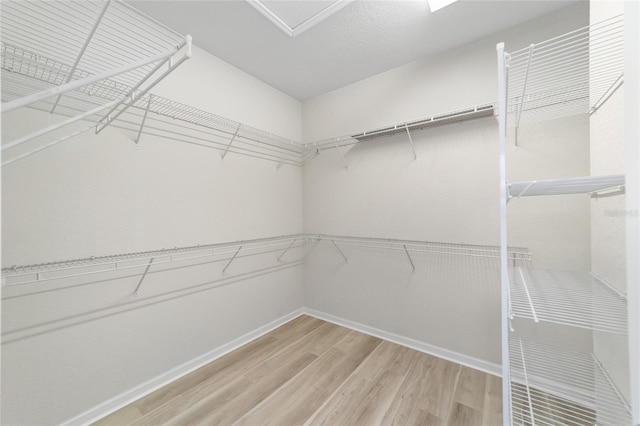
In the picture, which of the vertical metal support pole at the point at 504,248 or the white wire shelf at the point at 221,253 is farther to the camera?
the white wire shelf at the point at 221,253

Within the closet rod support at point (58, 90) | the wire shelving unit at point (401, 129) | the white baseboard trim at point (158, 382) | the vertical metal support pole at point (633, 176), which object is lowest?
the white baseboard trim at point (158, 382)

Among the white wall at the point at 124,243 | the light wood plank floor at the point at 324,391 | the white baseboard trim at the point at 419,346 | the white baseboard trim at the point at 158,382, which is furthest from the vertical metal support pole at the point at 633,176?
the white baseboard trim at the point at 158,382

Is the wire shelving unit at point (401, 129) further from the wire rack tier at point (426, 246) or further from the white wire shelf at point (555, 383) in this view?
the white wire shelf at point (555, 383)

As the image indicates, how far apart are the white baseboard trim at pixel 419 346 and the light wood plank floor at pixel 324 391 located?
56mm

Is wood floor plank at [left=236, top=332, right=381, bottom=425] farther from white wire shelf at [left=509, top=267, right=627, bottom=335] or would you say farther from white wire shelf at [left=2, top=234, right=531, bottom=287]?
white wire shelf at [left=509, top=267, right=627, bottom=335]

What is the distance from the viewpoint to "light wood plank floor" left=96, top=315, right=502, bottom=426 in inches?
54.5

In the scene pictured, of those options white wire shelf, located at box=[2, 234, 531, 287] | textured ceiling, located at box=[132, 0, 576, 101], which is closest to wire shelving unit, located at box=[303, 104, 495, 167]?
textured ceiling, located at box=[132, 0, 576, 101]

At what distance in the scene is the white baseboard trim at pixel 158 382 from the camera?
1359 mm

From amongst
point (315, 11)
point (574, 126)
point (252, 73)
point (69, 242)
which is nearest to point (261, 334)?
point (69, 242)

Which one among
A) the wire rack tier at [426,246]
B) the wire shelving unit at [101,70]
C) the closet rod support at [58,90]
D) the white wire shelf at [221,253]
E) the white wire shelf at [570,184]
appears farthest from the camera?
the wire rack tier at [426,246]

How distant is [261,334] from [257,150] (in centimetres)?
174

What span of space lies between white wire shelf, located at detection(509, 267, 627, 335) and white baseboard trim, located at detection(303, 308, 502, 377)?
839 mm

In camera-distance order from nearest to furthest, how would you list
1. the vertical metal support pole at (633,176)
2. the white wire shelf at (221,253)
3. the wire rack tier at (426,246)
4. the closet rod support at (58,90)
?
the vertical metal support pole at (633,176)
the closet rod support at (58,90)
the white wire shelf at (221,253)
the wire rack tier at (426,246)

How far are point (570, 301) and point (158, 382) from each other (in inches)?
91.6
